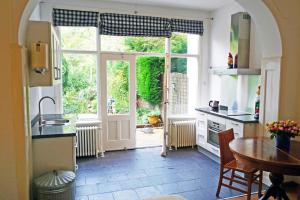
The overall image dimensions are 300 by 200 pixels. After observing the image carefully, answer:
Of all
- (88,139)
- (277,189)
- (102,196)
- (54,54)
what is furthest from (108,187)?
(277,189)

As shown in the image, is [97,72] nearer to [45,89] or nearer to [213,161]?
[45,89]

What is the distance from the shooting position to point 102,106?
16.1 feet

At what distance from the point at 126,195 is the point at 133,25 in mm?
3146

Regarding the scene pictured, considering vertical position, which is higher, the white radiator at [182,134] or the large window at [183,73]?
the large window at [183,73]

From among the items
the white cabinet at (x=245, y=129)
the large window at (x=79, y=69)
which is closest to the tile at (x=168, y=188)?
the white cabinet at (x=245, y=129)

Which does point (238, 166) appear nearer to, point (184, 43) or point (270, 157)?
point (270, 157)

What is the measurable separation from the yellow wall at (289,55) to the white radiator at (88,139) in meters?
3.18

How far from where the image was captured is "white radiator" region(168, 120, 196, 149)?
208 inches

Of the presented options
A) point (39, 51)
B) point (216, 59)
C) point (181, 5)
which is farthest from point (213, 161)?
point (39, 51)

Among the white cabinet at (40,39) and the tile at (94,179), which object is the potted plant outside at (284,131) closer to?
the tile at (94,179)

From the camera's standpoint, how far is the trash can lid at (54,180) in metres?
2.54

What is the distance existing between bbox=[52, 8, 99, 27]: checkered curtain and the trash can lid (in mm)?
2802

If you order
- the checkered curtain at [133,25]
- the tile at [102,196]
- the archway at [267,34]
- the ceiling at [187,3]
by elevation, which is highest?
the ceiling at [187,3]

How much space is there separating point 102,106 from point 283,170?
11.5ft
